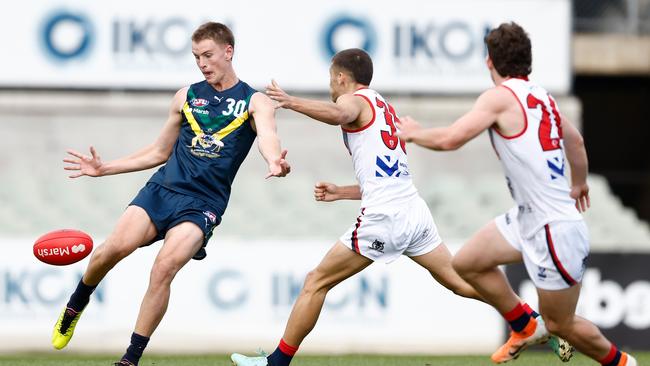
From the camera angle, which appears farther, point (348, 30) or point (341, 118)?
point (348, 30)

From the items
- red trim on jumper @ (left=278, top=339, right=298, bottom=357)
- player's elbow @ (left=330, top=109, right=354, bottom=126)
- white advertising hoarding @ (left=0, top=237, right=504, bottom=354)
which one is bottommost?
white advertising hoarding @ (left=0, top=237, right=504, bottom=354)

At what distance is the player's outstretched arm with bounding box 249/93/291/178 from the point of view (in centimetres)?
732

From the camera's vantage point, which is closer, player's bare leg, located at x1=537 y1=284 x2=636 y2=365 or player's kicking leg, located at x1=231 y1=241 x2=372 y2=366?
player's bare leg, located at x1=537 y1=284 x2=636 y2=365

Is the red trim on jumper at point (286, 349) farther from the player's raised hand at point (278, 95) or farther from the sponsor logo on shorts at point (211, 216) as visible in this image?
the player's raised hand at point (278, 95)

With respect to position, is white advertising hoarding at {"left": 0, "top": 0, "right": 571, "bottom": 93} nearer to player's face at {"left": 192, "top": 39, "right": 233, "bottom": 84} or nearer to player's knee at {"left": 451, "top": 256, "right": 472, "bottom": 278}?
player's face at {"left": 192, "top": 39, "right": 233, "bottom": 84}

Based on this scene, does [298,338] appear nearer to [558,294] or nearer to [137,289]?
[558,294]

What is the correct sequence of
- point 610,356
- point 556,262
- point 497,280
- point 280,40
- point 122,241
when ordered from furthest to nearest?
point 280,40 < point 122,241 < point 497,280 < point 610,356 < point 556,262

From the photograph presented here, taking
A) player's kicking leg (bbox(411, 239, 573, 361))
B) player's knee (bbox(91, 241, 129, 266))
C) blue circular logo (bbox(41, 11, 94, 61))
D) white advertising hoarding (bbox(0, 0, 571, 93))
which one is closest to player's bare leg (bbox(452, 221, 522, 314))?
player's kicking leg (bbox(411, 239, 573, 361))

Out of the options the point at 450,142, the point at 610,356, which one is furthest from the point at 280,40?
the point at 610,356

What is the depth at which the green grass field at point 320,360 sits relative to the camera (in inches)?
392

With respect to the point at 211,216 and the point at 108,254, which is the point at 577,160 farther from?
the point at 108,254

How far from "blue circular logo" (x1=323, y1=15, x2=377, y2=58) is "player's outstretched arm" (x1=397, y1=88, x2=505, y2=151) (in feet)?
28.8

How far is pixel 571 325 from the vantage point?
6.90 m

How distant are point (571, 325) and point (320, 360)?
4110 millimetres
